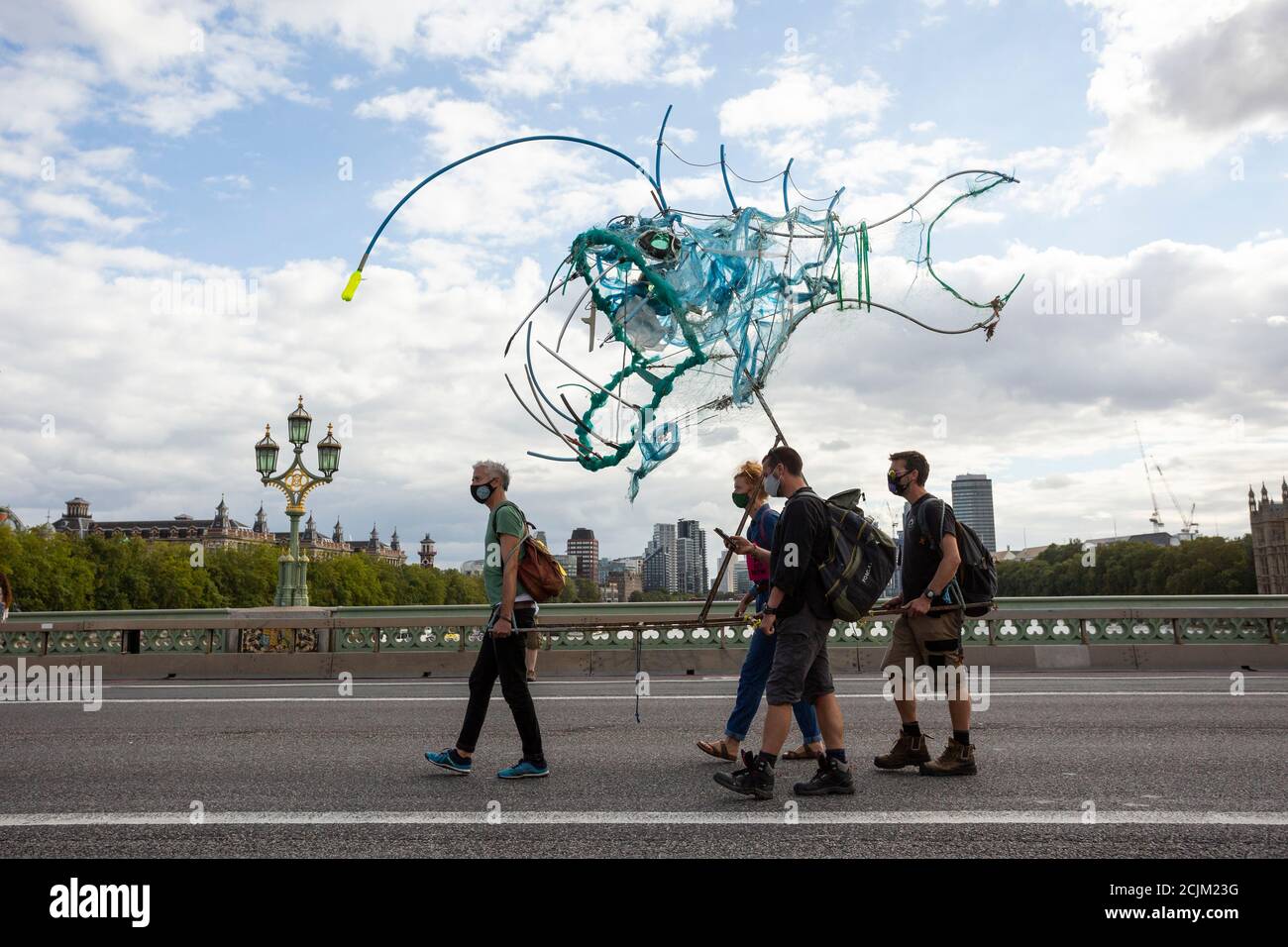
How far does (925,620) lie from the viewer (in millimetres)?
6371

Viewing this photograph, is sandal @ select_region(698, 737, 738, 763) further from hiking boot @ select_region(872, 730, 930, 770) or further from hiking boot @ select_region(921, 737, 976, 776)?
hiking boot @ select_region(921, 737, 976, 776)

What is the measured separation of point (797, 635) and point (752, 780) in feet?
2.77

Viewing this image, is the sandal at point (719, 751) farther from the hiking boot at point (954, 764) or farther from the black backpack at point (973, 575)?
the black backpack at point (973, 575)

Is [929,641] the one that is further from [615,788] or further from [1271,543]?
[1271,543]

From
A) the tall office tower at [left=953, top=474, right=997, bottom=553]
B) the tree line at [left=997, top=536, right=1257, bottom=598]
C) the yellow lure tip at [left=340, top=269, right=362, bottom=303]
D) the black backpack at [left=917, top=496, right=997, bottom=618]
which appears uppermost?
the tall office tower at [left=953, top=474, right=997, bottom=553]

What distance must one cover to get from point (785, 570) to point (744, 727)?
1469 millimetres

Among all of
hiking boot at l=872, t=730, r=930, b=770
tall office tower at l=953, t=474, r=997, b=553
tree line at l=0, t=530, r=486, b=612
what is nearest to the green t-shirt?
hiking boot at l=872, t=730, r=930, b=770

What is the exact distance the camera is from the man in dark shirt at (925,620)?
246 inches

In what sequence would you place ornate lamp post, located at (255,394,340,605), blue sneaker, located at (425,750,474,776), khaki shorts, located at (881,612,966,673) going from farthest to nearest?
ornate lamp post, located at (255,394,340,605), blue sneaker, located at (425,750,474,776), khaki shorts, located at (881,612,966,673)

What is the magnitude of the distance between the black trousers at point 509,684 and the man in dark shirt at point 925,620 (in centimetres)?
225

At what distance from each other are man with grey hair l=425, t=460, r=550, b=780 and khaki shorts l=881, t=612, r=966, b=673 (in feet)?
7.48

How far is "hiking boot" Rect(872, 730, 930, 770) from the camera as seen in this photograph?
251 inches
